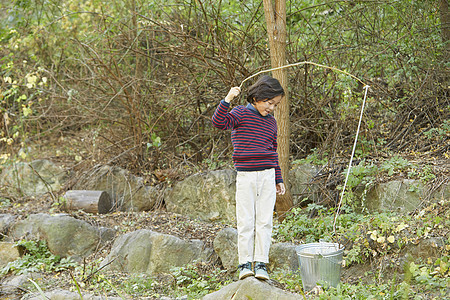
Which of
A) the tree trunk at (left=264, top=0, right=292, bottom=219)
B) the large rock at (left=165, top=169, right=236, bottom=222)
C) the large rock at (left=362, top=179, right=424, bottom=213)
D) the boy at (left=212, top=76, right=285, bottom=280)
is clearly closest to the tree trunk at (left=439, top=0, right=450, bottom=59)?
the large rock at (left=362, top=179, right=424, bottom=213)

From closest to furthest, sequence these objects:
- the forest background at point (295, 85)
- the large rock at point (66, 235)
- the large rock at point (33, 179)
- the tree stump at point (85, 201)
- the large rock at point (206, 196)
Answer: the large rock at point (66, 235), the forest background at point (295, 85), the large rock at point (206, 196), the tree stump at point (85, 201), the large rock at point (33, 179)

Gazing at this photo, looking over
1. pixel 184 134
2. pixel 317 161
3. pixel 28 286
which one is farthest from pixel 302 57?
pixel 28 286

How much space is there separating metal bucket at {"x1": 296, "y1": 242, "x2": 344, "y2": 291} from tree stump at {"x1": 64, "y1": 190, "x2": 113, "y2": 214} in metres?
3.44

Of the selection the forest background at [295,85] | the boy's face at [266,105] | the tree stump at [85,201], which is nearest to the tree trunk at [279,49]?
the forest background at [295,85]

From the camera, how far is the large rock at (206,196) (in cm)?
566

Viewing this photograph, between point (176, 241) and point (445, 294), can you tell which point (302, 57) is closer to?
point (176, 241)

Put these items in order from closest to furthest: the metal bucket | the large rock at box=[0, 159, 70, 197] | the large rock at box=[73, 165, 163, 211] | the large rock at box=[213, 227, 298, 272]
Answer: the metal bucket
the large rock at box=[213, 227, 298, 272]
the large rock at box=[73, 165, 163, 211]
the large rock at box=[0, 159, 70, 197]

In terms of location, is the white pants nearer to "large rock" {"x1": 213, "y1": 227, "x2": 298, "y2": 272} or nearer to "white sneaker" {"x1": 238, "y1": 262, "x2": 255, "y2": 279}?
"white sneaker" {"x1": 238, "y1": 262, "x2": 255, "y2": 279}

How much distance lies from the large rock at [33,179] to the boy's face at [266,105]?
14.8 ft

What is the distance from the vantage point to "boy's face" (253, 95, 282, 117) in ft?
11.1

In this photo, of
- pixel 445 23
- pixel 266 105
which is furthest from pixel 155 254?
pixel 445 23

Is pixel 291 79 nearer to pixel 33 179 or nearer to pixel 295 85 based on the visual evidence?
pixel 295 85

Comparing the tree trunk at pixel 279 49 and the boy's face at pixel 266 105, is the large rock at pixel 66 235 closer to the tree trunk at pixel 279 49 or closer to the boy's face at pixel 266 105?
the tree trunk at pixel 279 49

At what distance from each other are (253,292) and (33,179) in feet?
17.2
